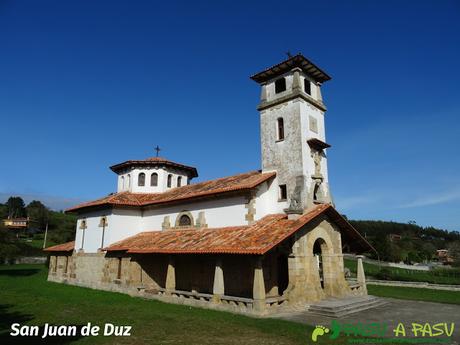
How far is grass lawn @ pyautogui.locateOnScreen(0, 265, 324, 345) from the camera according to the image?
33.7 feet

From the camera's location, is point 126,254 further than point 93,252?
No

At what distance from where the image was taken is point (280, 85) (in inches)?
846

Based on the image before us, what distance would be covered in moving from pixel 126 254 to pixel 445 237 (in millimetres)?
165609

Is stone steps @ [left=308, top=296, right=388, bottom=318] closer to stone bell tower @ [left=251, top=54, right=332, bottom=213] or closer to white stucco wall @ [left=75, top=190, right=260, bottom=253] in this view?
stone bell tower @ [left=251, top=54, right=332, bottom=213]

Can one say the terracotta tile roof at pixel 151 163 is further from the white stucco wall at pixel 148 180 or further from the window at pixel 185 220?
the window at pixel 185 220

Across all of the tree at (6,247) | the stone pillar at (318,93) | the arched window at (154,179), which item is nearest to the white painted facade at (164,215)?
the arched window at (154,179)

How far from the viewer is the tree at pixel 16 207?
114 metres

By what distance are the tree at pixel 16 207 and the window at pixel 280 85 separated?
119 m

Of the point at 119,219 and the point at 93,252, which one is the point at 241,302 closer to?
the point at 119,219

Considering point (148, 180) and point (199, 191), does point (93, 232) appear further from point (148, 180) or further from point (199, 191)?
point (199, 191)

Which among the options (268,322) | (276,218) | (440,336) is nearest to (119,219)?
(276,218)

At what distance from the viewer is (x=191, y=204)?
22016 millimetres

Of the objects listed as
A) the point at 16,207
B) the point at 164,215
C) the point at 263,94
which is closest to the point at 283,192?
the point at 263,94

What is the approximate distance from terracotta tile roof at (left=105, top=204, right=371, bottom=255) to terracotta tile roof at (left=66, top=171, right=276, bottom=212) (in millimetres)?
2140
